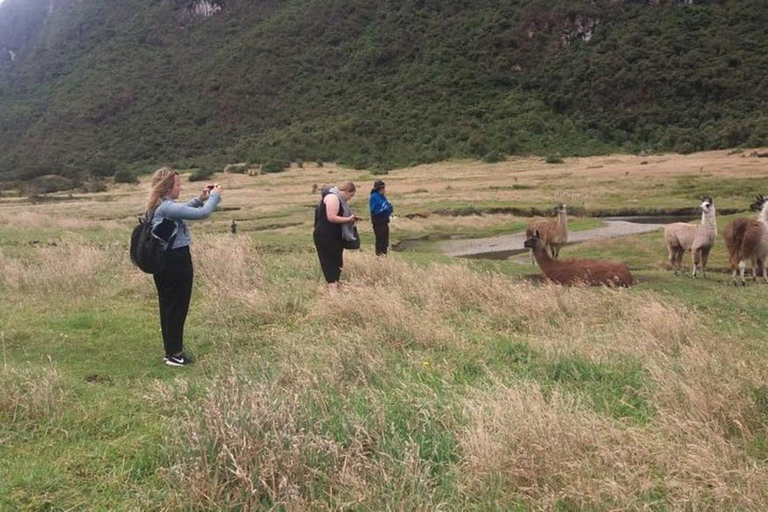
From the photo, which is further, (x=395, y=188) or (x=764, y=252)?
(x=395, y=188)

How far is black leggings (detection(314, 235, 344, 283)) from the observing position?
9.48m

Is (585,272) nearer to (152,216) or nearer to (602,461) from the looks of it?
(152,216)

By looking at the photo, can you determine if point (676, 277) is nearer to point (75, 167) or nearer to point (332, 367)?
point (332, 367)

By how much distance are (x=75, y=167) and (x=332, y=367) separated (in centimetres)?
9103

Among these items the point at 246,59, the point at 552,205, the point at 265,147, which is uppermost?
the point at 246,59

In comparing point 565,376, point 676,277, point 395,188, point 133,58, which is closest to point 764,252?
point 676,277

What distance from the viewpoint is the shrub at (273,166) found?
71562mm

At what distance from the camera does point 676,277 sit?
47.2 ft

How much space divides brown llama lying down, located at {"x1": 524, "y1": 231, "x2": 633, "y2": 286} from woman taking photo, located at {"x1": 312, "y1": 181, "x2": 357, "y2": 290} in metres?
5.11

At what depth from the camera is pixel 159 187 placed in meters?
6.88

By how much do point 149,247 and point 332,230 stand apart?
3241mm

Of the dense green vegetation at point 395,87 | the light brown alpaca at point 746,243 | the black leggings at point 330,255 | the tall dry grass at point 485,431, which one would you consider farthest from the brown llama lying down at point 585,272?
the dense green vegetation at point 395,87

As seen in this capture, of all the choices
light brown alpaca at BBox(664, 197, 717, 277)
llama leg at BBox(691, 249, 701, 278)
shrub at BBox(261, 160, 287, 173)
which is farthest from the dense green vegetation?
llama leg at BBox(691, 249, 701, 278)

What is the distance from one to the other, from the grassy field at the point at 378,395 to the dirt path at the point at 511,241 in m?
10.1
